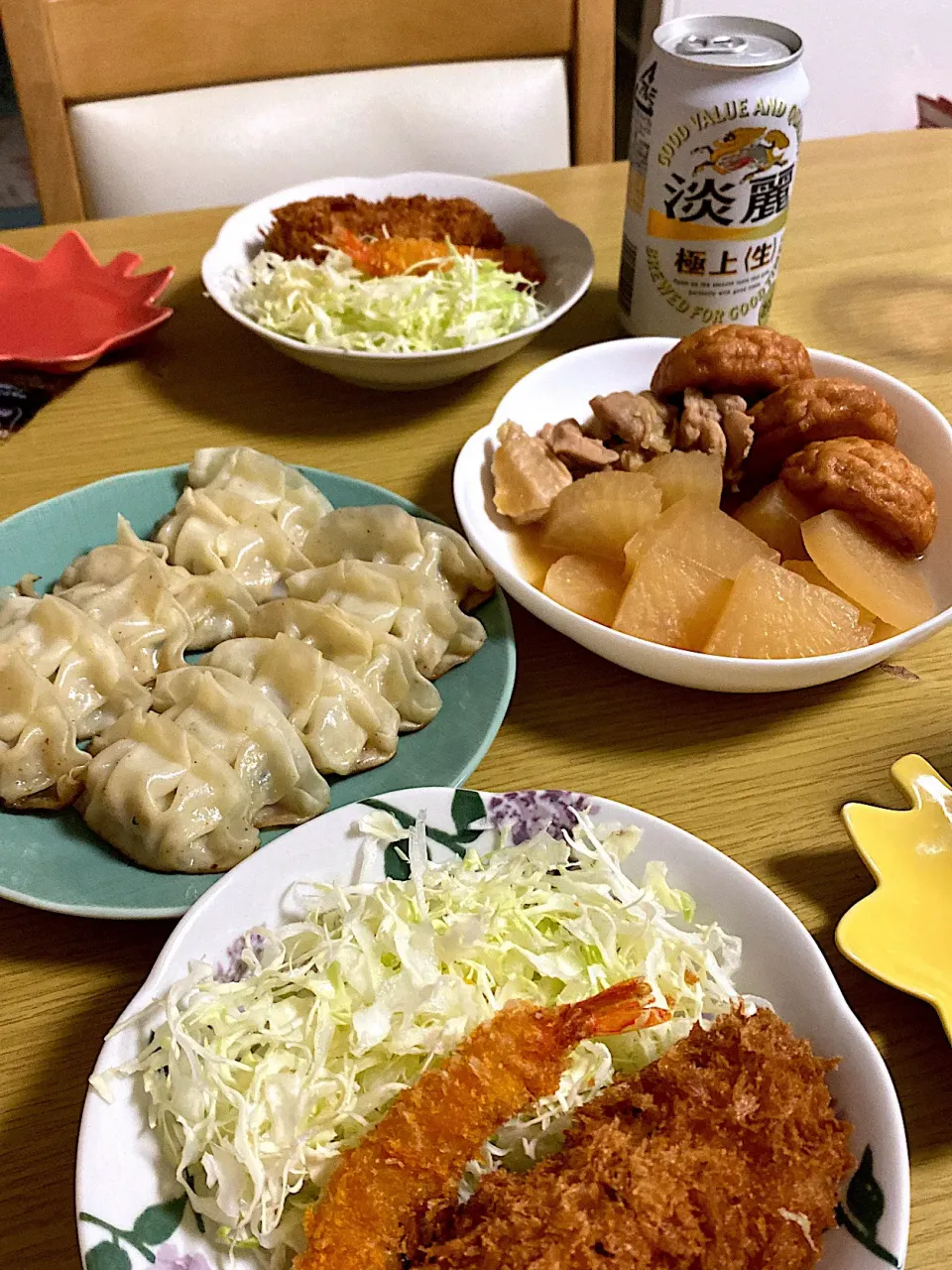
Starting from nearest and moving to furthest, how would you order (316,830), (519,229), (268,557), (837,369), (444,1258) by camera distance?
(444,1258)
(316,830)
(268,557)
(837,369)
(519,229)

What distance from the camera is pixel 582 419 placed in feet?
4.80

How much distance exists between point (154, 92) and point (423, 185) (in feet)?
2.10

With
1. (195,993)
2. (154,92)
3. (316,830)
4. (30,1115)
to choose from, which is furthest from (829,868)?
(154,92)

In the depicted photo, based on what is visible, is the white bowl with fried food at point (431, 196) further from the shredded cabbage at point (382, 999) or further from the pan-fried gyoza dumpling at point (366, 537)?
the shredded cabbage at point (382, 999)

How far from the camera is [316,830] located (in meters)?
0.88

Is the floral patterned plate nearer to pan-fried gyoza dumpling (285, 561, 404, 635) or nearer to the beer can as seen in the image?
pan-fried gyoza dumpling (285, 561, 404, 635)

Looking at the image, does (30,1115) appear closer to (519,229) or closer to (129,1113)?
(129,1113)

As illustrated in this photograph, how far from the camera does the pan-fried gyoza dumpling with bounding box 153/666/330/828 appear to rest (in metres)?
0.99

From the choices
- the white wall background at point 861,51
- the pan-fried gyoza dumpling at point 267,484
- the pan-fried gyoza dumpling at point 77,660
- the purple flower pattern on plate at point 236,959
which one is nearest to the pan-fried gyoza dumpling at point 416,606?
the pan-fried gyoza dumpling at point 267,484

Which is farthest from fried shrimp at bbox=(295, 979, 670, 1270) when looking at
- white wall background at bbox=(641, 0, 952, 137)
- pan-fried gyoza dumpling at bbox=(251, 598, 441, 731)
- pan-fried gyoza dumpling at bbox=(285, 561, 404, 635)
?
white wall background at bbox=(641, 0, 952, 137)

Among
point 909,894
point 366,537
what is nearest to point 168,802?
point 366,537

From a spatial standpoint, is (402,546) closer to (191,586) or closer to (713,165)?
(191,586)

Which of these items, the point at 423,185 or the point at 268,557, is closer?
the point at 268,557

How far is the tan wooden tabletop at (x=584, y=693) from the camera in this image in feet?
2.65
